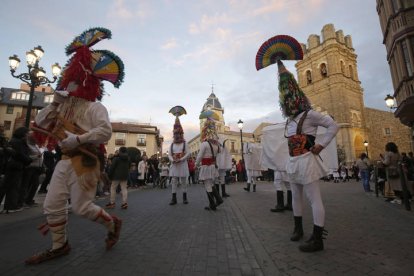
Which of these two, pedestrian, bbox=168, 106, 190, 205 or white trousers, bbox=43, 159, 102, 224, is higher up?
pedestrian, bbox=168, 106, 190, 205

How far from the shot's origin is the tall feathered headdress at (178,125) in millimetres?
8148

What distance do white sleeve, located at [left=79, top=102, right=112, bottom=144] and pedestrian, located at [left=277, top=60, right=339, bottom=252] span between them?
2604 millimetres

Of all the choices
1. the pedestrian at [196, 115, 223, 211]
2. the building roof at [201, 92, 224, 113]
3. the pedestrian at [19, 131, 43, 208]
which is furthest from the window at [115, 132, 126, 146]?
the pedestrian at [196, 115, 223, 211]

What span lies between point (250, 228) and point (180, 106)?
236 inches

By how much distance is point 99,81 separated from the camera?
3.61 meters

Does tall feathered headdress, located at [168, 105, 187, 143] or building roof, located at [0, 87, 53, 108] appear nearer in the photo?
tall feathered headdress, located at [168, 105, 187, 143]

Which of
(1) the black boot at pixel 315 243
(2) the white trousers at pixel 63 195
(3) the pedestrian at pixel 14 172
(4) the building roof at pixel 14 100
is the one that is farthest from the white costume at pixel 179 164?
(4) the building roof at pixel 14 100

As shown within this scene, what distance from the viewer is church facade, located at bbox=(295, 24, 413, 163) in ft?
155

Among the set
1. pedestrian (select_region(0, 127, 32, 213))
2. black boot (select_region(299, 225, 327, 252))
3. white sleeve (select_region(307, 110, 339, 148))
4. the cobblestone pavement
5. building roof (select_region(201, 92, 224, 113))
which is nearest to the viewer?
the cobblestone pavement

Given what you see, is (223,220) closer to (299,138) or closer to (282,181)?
(282,181)

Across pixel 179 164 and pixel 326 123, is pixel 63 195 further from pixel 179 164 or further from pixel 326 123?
pixel 179 164

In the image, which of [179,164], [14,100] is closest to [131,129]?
[14,100]

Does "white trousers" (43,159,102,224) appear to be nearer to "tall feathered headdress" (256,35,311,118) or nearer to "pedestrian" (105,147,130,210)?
"tall feathered headdress" (256,35,311,118)

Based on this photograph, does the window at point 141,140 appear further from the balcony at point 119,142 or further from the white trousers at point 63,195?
the white trousers at point 63,195
